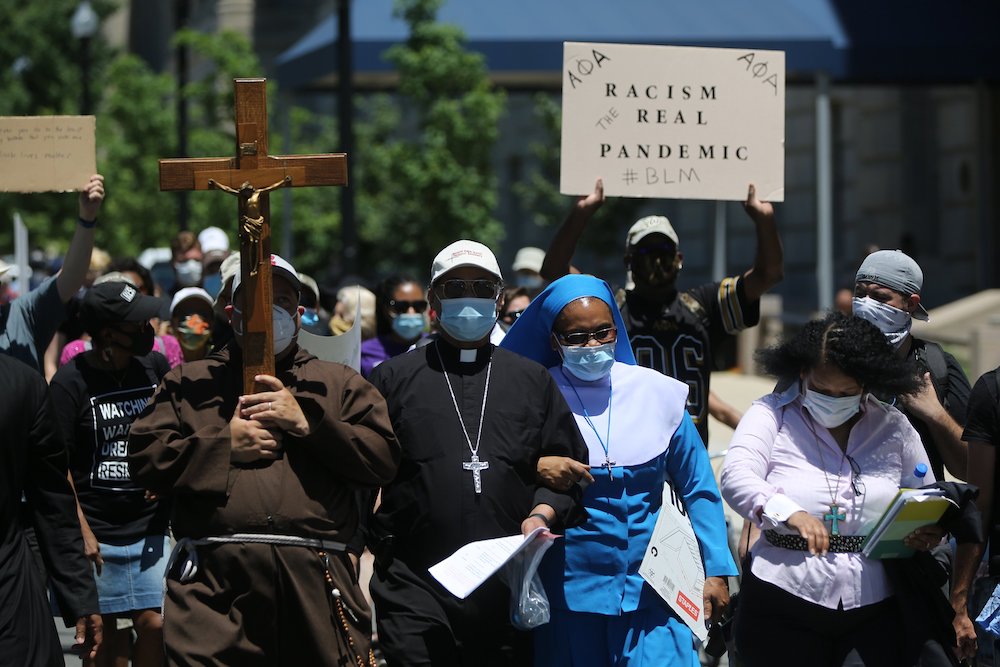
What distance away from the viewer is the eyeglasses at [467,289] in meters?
5.70

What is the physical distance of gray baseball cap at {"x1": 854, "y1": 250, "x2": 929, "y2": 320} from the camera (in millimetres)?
6418

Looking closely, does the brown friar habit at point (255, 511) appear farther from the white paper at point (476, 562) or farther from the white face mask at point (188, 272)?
the white face mask at point (188, 272)

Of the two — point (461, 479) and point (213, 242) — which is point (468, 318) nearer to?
point (461, 479)

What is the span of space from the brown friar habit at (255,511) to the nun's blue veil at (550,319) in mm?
928

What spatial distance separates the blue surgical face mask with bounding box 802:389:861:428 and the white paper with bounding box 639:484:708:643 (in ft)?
2.10

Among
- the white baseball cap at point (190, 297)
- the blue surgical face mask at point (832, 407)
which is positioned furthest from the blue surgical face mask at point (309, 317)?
the blue surgical face mask at point (832, 407)

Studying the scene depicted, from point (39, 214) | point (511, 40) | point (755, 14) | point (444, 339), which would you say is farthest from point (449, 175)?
point (444, 339)

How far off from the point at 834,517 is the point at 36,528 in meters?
2.56

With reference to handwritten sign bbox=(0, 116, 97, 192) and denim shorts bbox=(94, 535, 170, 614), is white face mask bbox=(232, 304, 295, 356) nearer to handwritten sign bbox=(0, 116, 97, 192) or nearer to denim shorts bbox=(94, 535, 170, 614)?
denim shorts bbox=(94, 535, 170, 614)

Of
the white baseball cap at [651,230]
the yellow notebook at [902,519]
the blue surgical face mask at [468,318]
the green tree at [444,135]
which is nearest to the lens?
the yellow notebook at [902,519]

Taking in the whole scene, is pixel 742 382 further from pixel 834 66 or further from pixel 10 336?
pixel 10 336

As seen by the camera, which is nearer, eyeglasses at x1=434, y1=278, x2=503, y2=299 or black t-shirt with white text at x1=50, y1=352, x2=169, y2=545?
eyeglasses at x1=434, y1=278, x2=503, y2=299

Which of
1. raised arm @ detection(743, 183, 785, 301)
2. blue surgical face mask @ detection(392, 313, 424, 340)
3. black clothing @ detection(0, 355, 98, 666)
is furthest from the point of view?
blue surgical face mask @ detection(392, 313, 424, 340)

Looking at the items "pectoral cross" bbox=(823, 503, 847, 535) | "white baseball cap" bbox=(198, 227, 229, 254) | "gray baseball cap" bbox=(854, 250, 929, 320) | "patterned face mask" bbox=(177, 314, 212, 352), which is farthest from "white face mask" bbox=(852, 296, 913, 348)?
"white baseball cap" bbox=(198, 227, 229, 254)
